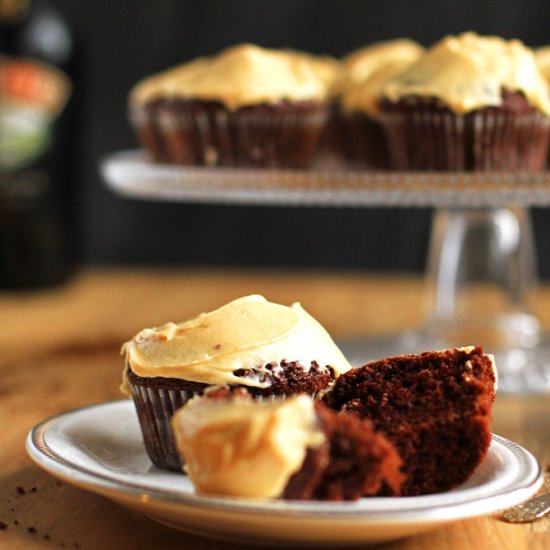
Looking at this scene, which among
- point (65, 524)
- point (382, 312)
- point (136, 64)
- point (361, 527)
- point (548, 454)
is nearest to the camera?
point (361, 527)

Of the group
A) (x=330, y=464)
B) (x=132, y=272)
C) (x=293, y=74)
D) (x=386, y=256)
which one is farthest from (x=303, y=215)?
(x=330, y=464)

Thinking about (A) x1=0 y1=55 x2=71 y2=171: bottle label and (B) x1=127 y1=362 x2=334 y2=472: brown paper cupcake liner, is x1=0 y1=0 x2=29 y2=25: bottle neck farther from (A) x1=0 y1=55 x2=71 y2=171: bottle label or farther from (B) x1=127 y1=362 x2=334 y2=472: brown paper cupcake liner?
(B) x1=127 y1=362 x2=334 y2=472: brown paper cupcake liner

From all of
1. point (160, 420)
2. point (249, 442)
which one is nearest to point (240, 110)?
point (160, 420)

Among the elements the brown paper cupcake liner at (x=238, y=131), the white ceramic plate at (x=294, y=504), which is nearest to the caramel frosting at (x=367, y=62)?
the brown paper cupcake liner at (x=238, y=131)

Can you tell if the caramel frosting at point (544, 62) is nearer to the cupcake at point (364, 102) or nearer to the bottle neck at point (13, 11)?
the cupcake at point (364, 102)

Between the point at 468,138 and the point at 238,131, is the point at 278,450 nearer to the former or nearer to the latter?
the point at 468,138

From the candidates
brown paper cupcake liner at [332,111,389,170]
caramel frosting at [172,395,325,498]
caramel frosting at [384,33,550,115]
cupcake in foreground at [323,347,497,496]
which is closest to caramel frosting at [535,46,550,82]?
caramel frosting at [384,33,550,115]

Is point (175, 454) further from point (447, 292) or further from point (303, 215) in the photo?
point (303, 215)
